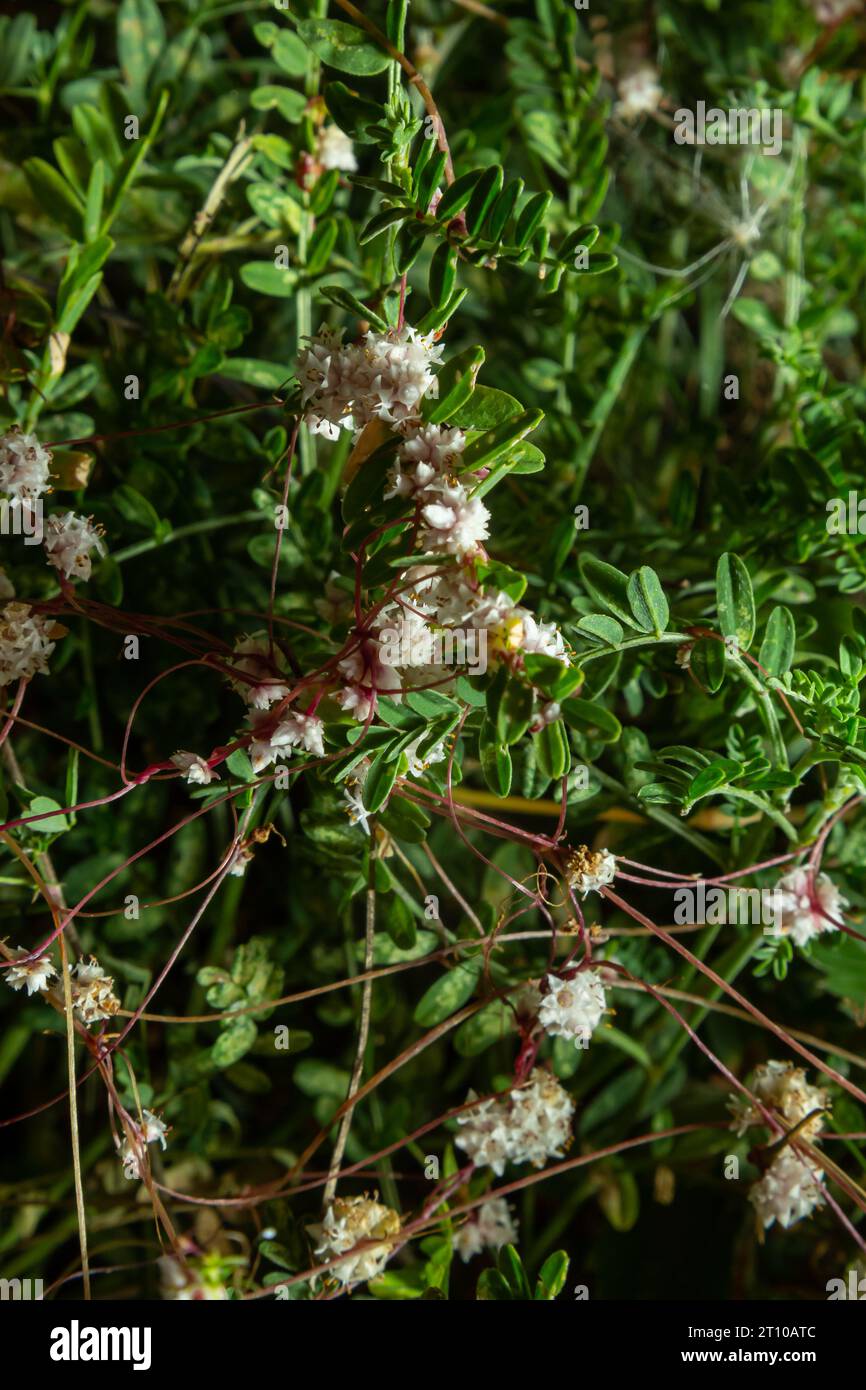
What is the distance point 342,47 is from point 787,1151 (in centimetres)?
81

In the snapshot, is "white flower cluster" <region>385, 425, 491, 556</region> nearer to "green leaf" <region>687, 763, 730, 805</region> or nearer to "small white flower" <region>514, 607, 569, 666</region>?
"small white flower" <region>514, 607, 569, 666</region>

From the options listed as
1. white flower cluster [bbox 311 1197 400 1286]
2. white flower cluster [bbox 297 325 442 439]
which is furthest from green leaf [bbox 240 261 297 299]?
white flower cluster [bbox 311 1197 400 1286]

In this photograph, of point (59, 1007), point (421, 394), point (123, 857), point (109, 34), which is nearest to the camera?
point (421, 394)

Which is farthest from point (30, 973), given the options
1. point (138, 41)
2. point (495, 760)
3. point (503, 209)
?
point (138, 41)

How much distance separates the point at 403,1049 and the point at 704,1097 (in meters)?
0.28

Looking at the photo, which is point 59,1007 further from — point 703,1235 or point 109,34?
point 109,34

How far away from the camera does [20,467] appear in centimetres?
70

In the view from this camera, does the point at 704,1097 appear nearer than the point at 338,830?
No

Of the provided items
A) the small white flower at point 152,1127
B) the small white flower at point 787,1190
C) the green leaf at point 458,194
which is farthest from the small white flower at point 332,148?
the small white flower at point 787,1190

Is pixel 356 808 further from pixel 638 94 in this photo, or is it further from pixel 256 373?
pixel 638 94

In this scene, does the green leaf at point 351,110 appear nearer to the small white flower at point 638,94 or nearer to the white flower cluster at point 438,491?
the white flower cluster at point 438,491

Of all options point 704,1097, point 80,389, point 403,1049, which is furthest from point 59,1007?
point 704,1097

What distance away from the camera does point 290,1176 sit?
78 centimetres

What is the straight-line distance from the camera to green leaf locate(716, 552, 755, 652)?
683mm
